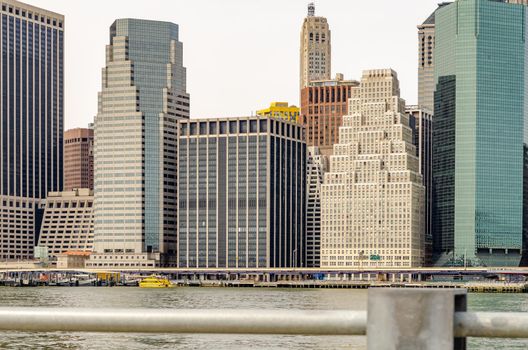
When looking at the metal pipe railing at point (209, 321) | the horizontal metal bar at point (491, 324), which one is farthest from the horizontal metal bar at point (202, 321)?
the horizontal metal bar at point (491, 324)

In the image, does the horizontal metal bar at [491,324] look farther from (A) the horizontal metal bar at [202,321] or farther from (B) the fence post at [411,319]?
(A) the horizontal metal bar at [202,321]

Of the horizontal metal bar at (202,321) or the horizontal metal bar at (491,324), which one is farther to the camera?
the horizontal metal bar at (202,321)

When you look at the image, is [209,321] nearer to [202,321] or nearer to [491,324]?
[202,321]

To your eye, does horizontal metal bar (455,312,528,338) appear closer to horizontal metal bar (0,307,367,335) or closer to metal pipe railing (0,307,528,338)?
metal pipe railing (0,307,528,338)

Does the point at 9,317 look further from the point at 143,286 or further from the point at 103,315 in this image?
the point at 143,286

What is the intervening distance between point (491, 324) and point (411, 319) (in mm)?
285

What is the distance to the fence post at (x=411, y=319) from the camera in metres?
4.00

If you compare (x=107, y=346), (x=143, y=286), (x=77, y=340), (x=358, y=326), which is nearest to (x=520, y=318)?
(x=358, y=326)

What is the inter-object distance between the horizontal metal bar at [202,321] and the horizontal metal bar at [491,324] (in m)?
0.35

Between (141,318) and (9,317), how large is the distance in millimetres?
501

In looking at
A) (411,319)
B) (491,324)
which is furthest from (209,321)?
(491,324)

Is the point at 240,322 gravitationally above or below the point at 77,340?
above

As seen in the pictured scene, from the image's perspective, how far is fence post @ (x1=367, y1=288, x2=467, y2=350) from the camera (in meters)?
4.00

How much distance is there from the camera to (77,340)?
1774 inches
